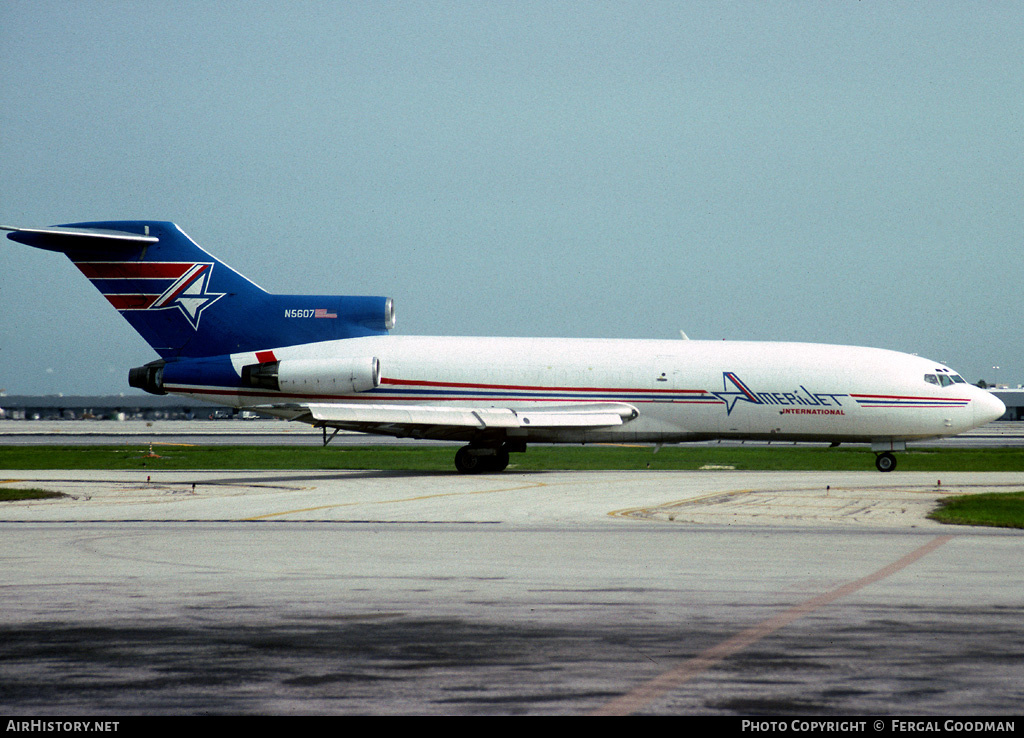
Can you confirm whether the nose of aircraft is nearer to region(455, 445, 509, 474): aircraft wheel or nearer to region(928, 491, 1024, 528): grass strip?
region(928, 491, 1024, 528): grass strip

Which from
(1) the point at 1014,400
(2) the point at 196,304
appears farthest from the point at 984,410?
(1) the point at 1014,400

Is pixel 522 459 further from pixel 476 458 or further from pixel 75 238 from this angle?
pixel 75 238

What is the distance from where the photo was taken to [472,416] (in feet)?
107

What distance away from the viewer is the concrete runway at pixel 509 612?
6789 mm

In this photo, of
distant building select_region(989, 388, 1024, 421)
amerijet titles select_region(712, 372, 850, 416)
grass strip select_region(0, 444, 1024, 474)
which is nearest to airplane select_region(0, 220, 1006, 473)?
amerijet titles select_region(712, 372, 850, 416)

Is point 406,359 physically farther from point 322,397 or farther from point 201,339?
point 201,339

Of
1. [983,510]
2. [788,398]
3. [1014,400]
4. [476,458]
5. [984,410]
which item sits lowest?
[1014,400]

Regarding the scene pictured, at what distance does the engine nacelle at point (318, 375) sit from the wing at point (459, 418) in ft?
3.01

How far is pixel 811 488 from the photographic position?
25.8 m

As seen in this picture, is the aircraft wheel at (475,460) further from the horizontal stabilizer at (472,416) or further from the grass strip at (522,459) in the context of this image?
the horizontal stabilizer at (472,416)

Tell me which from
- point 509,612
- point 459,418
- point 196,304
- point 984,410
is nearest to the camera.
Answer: point 509,612

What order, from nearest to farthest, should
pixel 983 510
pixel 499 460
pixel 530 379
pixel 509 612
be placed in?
pixel 509 612 → pixel 983 510 → pixel 530 379 → pixel 499 460

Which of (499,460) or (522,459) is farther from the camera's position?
(522,459)

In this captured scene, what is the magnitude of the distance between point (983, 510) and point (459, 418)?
16870 millimetres
